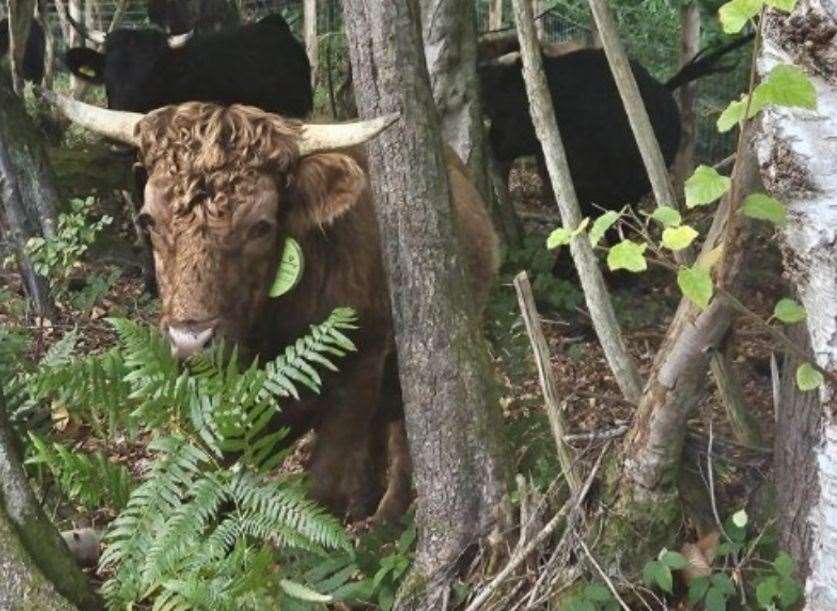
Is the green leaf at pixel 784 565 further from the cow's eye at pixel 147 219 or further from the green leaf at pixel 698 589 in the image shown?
the cow's eye at pixel 147 219

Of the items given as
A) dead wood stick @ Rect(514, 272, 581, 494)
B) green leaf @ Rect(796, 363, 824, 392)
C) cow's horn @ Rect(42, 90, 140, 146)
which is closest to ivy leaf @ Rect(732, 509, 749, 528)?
dead wood stick @ Rect(514, 272, 581, 494)

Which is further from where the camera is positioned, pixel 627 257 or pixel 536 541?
pixel 536 541

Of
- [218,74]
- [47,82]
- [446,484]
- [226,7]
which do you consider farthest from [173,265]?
[226,7]

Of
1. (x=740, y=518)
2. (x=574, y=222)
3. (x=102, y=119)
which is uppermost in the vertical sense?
(x=102, y=119)

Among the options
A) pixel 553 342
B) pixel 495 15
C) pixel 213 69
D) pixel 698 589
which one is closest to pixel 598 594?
pixel 698 589

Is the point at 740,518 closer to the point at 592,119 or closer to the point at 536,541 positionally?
the point at 536,541

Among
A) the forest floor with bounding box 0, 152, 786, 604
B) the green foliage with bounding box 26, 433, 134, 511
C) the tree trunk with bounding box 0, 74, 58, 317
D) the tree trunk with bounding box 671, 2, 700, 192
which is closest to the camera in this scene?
the green foliage with bounding box 26, 433, 134, 511

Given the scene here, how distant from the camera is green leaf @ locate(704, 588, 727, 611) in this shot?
358 centimetres

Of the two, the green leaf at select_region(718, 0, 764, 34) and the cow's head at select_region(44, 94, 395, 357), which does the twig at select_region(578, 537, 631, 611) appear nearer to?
the cow's head at select_region(44, 94, 395, 357)

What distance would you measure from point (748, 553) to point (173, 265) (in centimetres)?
242

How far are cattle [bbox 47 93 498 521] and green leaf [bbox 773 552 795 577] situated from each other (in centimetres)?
163

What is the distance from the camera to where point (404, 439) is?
6.19m

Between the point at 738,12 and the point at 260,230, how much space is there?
255 cm

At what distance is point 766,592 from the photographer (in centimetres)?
346
